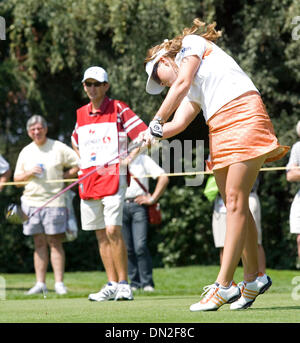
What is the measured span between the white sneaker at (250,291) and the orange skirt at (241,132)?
0.78 m

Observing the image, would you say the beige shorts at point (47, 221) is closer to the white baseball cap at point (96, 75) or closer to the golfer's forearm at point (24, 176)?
the golfer's forearm at point (24, 176)

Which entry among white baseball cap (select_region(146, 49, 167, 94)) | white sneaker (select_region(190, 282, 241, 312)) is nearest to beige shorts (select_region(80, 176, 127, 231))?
white baseball cap (select_region(146, 49, 167, 94))

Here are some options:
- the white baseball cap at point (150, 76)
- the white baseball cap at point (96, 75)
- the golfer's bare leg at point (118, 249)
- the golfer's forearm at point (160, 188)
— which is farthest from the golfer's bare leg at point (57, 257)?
the white baseball cap at point (150, 76)

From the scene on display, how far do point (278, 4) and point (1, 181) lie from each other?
18.0ft

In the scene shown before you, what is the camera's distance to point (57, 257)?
357 inches

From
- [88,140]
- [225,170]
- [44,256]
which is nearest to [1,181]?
[44,256]

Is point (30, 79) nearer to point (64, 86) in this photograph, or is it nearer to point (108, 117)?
point (64, 86)

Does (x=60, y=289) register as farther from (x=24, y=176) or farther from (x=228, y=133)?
(x=228, y=133)

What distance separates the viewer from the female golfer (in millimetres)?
4703

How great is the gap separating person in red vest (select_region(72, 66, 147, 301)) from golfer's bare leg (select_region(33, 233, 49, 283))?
2087 millimetres

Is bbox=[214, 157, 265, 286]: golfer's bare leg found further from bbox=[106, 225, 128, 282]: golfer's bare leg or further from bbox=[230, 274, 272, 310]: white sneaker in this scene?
bbox=[106, 225, 128, 282]: golfer's bare leg

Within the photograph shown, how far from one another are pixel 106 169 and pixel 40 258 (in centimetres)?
260

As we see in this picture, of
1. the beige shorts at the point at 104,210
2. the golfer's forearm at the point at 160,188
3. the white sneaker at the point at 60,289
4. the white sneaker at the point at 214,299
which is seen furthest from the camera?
the golfer's forearm at the point at 160,188

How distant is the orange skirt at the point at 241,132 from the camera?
470cm
